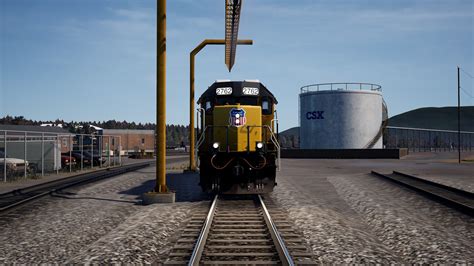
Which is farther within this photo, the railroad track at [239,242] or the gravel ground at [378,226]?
the gravel ground at [378,226]

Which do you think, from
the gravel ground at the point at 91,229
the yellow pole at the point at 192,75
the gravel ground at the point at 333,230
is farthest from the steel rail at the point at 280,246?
the yellow pole at the point at 192,75

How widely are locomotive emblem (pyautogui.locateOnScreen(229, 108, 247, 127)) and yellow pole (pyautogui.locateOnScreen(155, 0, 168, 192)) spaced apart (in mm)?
2219

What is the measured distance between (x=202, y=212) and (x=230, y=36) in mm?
15788

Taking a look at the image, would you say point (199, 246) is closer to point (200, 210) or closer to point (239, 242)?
point (239, 242)

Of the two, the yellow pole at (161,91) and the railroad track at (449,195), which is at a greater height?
the yellow pole at (161,91)

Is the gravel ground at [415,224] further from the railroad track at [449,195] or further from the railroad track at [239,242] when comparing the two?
the railroad track at [239,242]

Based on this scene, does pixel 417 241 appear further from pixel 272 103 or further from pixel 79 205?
pixel 79 205

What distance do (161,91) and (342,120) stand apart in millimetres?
36406

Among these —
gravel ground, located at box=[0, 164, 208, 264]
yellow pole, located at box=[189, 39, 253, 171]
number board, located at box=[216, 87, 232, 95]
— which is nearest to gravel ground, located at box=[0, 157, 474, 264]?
gravel ground, located at box=[0, 164, 208, 264]

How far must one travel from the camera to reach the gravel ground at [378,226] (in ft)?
24.5

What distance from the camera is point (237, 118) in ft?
43.9

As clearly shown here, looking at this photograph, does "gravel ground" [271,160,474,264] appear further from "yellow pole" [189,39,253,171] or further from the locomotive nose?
"yellow pole" [189,39,253,171]

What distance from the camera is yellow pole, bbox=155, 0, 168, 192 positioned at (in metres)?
13.5

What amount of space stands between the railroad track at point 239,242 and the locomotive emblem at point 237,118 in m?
3.20
